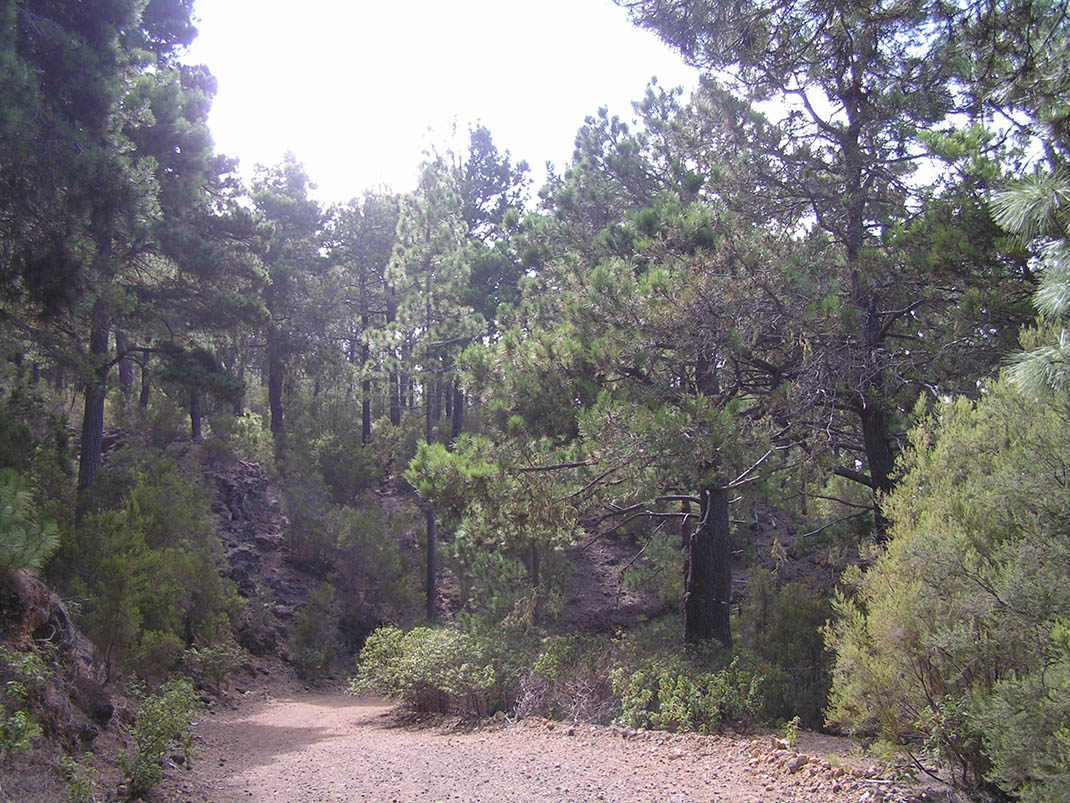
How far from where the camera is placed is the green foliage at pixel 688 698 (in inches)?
308

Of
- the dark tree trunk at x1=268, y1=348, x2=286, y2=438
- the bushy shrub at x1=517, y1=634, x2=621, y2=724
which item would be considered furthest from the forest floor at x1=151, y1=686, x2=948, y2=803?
the dark tree trunk at x1=268, y1=348, x2=286, y2=438

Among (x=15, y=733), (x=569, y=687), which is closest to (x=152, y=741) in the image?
(x=15, y=733)

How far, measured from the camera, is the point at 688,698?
7.95m

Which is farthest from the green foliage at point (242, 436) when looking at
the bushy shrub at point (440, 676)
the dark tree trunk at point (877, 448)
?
the dark tree trunk at point (877, 448)

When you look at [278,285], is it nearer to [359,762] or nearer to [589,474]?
[589,474]

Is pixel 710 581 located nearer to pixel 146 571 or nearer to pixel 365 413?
pixel 146 571

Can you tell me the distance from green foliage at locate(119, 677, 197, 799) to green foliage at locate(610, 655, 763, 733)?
4.47 m

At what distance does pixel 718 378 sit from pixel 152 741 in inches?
288

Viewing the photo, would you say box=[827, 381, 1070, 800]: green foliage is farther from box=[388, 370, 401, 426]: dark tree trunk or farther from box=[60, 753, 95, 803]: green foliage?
box=[388, 370, 401, 426]: dark tree trunk

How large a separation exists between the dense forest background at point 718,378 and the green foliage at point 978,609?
0.02 metres

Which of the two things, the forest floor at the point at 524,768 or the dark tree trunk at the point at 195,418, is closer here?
the forest floor at the point at 524,768

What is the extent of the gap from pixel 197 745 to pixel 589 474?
575 cm

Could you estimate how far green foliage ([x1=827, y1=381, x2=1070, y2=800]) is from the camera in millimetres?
4422

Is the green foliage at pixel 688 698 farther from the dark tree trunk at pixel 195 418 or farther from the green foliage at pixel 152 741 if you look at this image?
the dark tree trunk at pixel 195 418
